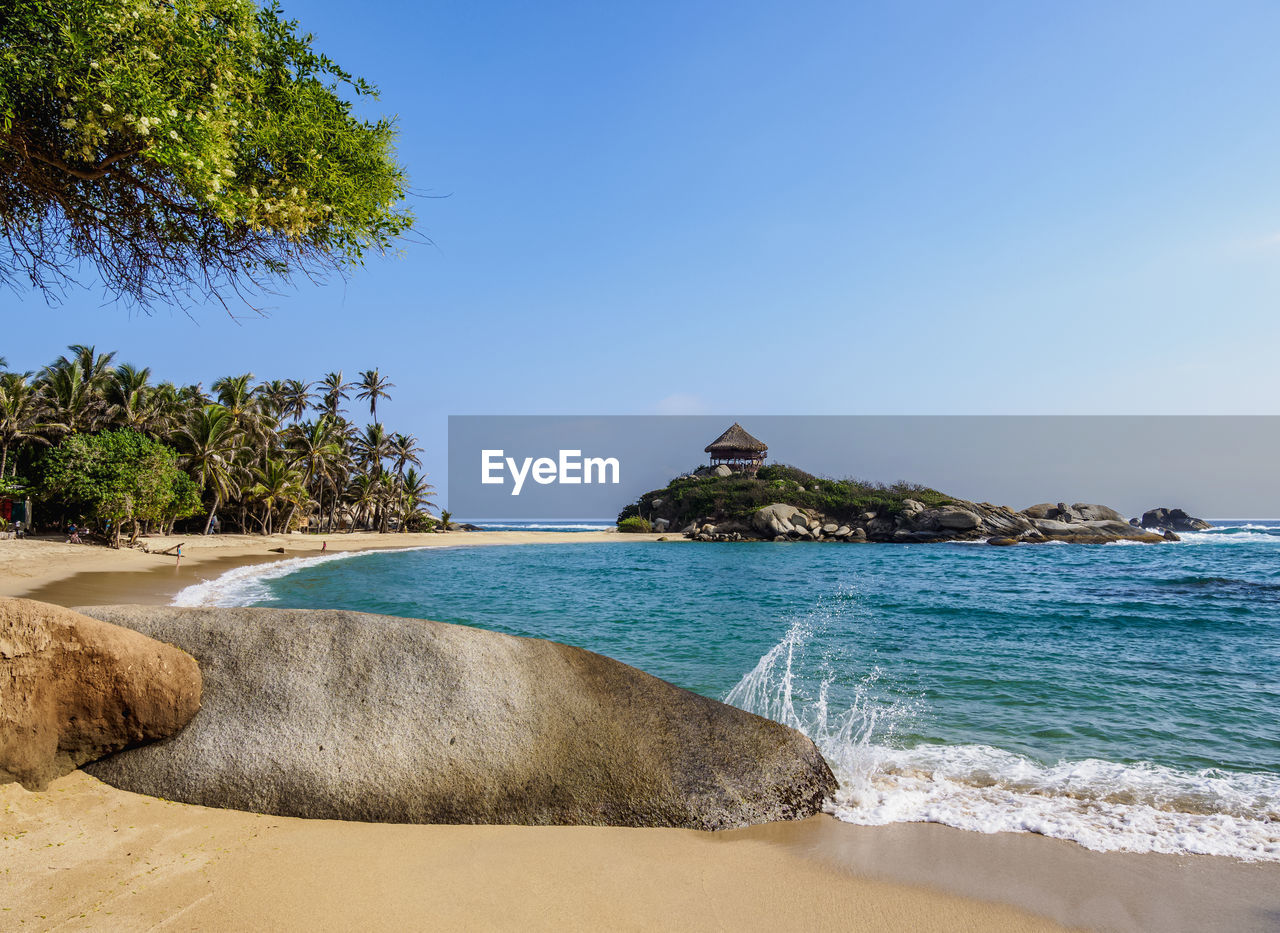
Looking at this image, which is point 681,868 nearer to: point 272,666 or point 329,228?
point 272,666

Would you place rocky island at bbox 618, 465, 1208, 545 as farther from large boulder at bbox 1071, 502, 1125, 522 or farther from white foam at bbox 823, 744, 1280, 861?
white foam at bbox 823, 744, 1280, 861

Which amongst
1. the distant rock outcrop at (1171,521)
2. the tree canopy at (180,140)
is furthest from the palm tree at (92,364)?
the distant rock outcrop at (1171,521)

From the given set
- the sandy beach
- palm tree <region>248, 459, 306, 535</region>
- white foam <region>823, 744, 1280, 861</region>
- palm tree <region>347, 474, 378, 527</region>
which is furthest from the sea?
palm tree <region>347, 474, 378, 527</region>

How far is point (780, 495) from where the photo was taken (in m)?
73.6

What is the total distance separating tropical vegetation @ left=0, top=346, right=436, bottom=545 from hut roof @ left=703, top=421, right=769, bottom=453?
139 ft

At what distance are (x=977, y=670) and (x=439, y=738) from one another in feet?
33.9

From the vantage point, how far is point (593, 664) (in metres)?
5.81

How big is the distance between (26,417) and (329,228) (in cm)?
5140

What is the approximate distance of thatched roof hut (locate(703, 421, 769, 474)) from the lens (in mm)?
87062

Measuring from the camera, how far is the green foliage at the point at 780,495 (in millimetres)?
71938

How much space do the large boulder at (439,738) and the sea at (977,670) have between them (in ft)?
3.84

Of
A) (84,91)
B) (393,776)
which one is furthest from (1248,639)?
(84,91)

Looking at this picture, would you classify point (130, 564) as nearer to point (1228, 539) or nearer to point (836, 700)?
point (836, 700)

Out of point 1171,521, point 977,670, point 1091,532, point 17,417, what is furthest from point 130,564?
point 1171,521
